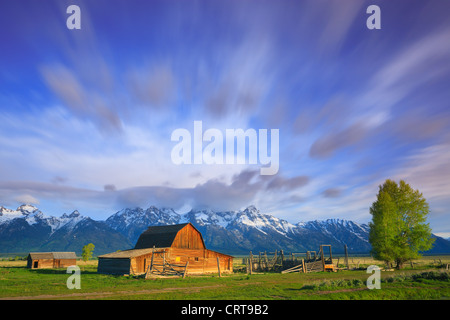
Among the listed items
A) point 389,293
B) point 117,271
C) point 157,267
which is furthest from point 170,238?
point 389,293

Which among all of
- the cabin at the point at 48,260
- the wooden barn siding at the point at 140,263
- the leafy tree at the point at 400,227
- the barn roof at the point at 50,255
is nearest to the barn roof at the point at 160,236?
the wooden barn siding at the point at 140,263

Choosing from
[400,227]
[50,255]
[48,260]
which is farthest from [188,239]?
[50,255]

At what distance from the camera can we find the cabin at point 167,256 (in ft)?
143

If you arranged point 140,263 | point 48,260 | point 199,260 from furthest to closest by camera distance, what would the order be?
point 48,260 < point 199,260 < point 140,263

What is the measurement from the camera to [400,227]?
1799 inches

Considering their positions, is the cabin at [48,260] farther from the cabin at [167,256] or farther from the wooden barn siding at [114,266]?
the wooden barn siding at [114,266]

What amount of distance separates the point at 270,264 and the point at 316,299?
134ft

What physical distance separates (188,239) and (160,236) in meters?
5.64

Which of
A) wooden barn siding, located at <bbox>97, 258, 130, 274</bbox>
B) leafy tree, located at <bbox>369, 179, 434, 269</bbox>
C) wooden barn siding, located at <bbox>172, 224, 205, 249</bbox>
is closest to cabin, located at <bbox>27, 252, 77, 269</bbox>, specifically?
wooden barn siding, located at <bbox>97, 258, 130, 274</bbox>

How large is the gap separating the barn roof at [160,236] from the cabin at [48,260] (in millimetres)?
38513

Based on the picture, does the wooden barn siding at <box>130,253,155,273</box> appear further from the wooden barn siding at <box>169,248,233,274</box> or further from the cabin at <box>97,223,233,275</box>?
the wooden barn siding at <box>169,248,233,274</box>

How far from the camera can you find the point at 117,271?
44969 mm

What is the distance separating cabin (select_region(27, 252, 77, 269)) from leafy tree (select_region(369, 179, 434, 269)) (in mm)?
79936

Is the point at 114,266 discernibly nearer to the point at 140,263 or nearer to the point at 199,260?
the point at 140,263
